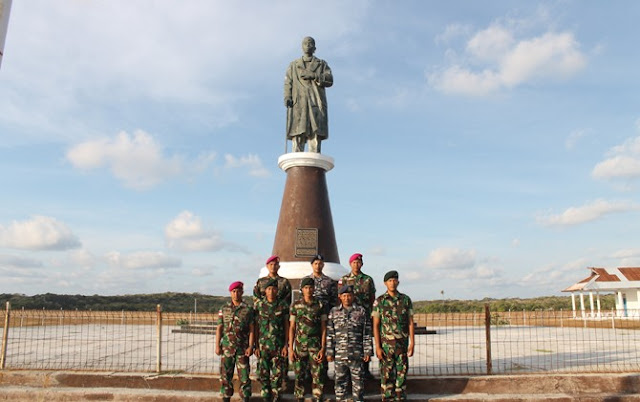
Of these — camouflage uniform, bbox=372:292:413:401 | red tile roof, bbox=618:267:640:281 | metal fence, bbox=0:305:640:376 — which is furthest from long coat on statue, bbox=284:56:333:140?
red tile roof, bbox=618:267:640:281

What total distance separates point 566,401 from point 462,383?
1.26m

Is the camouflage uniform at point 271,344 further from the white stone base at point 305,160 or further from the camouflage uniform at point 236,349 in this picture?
the white stone base at point 305,160

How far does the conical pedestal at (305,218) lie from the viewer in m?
11.7

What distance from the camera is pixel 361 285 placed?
21.4 ft

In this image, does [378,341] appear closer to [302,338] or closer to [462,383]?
[302,338]

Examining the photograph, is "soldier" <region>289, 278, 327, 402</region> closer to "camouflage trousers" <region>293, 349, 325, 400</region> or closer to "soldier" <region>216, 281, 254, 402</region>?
"camouflage trousers" <region>293, 349, 325, 400</region>

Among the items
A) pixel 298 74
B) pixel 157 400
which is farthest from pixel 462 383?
pixel 298 74

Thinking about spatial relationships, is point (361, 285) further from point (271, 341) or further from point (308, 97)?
point (308, 97)

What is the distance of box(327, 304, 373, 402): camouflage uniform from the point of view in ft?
18.5

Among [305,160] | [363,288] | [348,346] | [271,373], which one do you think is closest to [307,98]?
[305,160]

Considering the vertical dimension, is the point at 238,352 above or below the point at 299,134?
below

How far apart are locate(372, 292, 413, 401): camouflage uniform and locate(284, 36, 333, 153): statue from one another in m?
7.53

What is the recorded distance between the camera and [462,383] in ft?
21.7

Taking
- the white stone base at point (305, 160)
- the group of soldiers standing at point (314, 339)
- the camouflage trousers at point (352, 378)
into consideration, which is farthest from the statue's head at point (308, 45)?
the camouflage trousers at point (352, 378)
